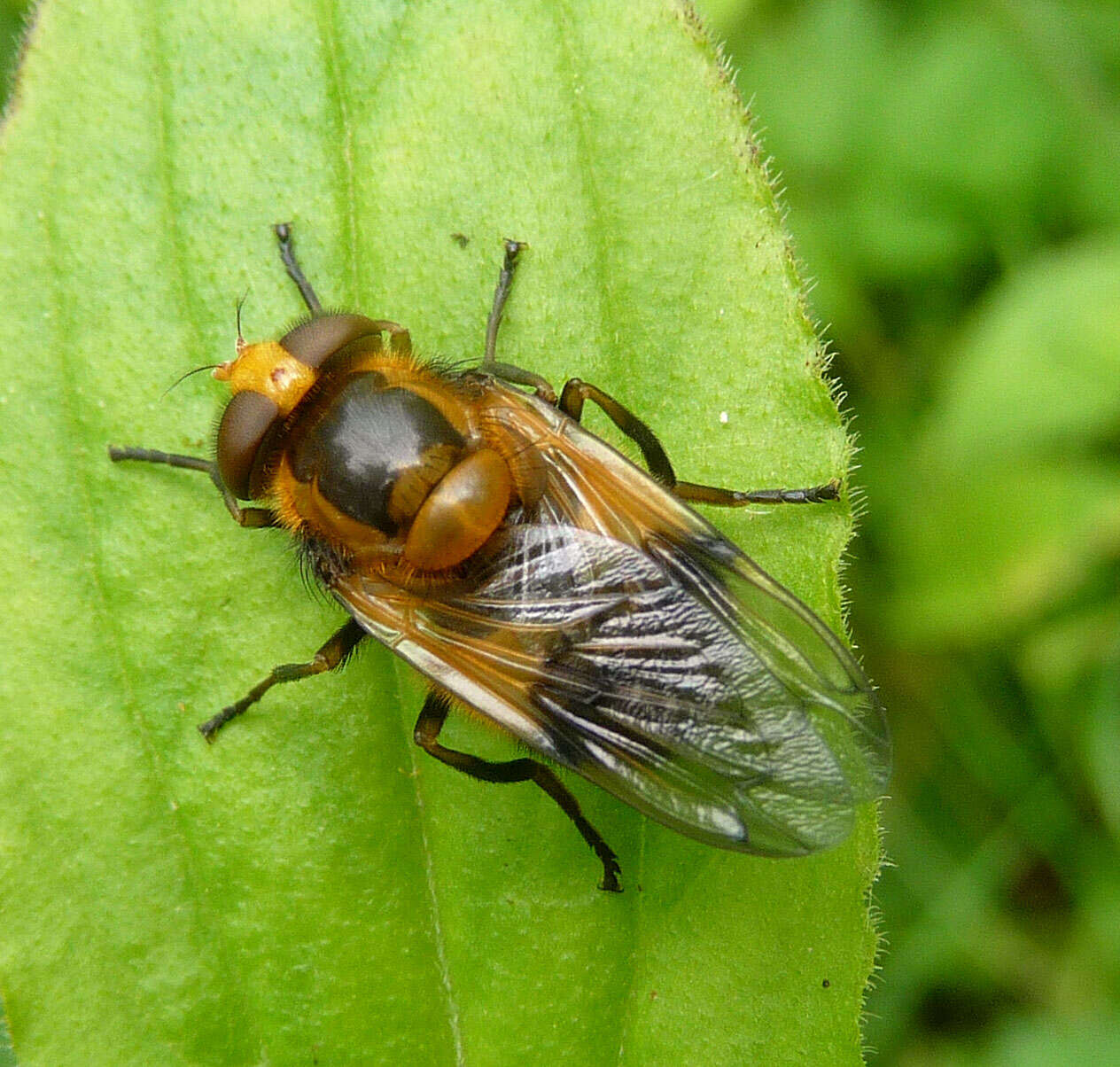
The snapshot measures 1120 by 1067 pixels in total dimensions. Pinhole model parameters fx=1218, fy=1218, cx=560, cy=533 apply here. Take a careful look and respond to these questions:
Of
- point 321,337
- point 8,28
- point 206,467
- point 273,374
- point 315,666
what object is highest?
point 8,28

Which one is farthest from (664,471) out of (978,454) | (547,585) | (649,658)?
(978,454)

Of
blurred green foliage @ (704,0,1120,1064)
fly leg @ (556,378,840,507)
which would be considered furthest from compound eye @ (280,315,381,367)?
blurred green foliage @ (704,0,1120,1064)

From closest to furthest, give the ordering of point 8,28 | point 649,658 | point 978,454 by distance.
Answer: point 649,658, point 8,28, point 978,454

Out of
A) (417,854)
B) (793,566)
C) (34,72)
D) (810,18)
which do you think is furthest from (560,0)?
(810,18)

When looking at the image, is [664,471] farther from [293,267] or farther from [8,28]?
[8,28]

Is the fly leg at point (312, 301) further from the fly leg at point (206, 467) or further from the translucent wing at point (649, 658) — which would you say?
the fly leg at point (206, 467)

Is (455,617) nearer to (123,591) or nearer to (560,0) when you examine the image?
(123,591)

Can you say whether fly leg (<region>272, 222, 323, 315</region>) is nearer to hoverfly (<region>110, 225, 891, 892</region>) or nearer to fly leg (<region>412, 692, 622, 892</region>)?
hoverfly (<region>110, 225, 891, 892</region>)
